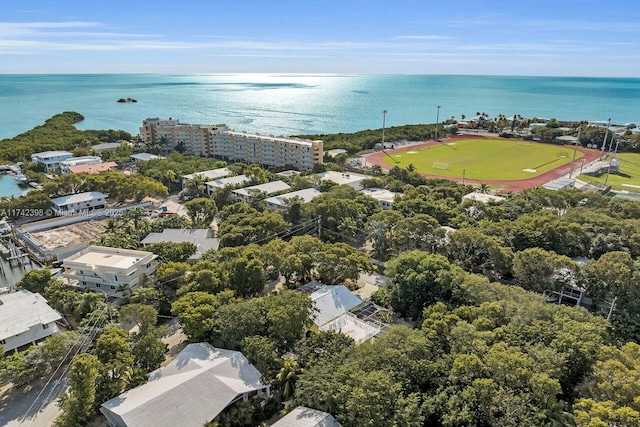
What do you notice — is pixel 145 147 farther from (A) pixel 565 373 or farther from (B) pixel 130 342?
(A) pixel 565 373

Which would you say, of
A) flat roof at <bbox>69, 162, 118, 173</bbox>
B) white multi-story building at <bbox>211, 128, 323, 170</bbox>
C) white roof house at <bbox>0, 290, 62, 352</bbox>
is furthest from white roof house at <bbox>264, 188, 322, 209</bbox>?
flat roof at <bbox>69, 162, 118, 173</bbox>

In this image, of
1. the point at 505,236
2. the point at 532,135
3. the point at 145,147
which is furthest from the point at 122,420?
the point at 532,135

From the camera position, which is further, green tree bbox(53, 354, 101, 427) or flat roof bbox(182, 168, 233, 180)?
flat roof bbox(182, 168, 233, 180)

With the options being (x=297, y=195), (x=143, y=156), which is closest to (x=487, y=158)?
(x=297, y=195)

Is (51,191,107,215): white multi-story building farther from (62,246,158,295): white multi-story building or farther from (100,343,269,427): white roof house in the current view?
(100,343,269,427): white roof house

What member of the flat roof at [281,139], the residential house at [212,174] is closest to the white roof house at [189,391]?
the residential house at [212,174]

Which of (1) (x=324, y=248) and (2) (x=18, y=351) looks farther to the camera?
(1) (x=324, y=248)
